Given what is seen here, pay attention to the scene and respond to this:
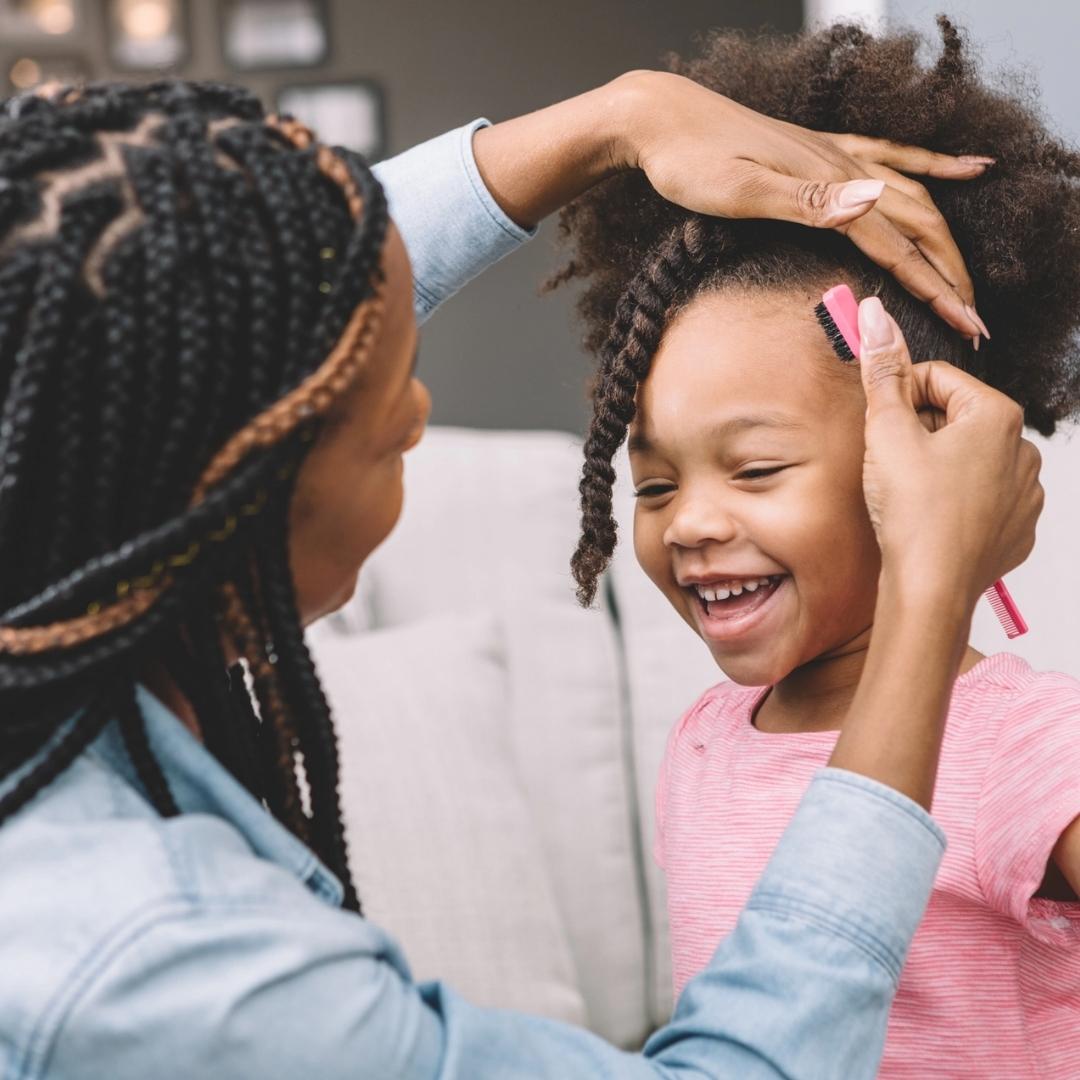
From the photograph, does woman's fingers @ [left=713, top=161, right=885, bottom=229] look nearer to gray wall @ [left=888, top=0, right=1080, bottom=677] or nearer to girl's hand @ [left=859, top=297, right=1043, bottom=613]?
girl's hand @ [left=859, top=297, right=1043, bottom=613]

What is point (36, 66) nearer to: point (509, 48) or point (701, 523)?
point (509, 48)

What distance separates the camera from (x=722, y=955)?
698mm

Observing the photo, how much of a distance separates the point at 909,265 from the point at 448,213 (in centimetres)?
35

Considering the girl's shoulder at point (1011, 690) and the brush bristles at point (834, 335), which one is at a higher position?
the brush bristles at point (834, 335)

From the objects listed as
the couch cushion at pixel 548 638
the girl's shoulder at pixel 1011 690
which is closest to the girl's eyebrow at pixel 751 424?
the girl's shoulder at pixel 1011 690

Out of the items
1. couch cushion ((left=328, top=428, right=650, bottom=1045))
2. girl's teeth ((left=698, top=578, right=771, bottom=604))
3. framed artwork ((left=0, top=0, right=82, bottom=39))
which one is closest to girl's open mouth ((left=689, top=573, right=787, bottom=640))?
girl's teeth ((left=698, top=578, right=771, bottom=604))

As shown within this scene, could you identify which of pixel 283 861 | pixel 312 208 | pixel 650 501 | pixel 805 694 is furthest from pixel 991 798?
pixel 312 208

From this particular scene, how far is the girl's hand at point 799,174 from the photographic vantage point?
34.8 inches

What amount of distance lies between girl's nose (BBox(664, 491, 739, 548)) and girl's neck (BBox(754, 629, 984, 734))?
151mm

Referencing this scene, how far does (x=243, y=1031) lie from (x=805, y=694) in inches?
22.9

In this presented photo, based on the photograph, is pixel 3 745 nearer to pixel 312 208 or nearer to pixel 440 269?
pixel 312 208

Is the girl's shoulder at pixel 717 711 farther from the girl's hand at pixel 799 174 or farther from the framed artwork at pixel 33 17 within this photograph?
the framed artwork at pixel 33 17

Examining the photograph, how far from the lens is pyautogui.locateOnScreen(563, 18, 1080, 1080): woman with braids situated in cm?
87

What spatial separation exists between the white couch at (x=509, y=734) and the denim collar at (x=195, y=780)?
0.72 m
